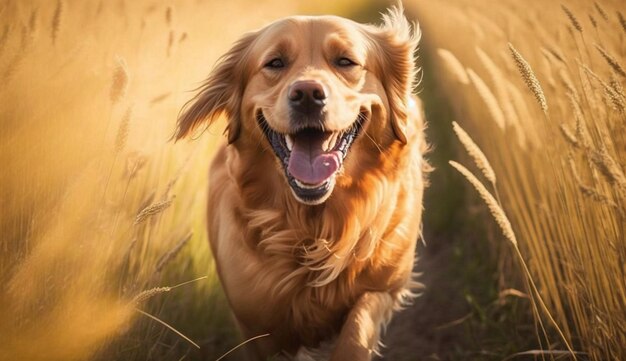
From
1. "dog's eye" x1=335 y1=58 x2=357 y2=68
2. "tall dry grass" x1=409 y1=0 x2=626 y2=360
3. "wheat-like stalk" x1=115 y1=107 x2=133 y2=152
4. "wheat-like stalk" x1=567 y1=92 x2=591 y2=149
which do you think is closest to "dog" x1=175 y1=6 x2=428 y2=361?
"dog's eye" x1=335 y1=58 x2=357 y2=68

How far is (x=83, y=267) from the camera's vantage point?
8.26 feet

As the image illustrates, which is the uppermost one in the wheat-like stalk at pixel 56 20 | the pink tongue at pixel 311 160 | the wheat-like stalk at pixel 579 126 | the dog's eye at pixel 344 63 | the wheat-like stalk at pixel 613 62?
the wheat-like stalk at pixel 613 62

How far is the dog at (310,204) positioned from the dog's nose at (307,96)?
143 mm

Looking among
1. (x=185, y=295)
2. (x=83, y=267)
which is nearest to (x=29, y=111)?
(x=83, y=267)

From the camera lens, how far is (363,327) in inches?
114

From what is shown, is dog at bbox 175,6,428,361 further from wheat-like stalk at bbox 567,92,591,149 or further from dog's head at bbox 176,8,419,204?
wheat-like stalk at bbox 567,92,591,149

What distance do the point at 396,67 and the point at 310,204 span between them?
936mm

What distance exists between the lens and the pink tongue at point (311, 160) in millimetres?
2830

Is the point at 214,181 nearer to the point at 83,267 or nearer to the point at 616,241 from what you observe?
the point at 83,267

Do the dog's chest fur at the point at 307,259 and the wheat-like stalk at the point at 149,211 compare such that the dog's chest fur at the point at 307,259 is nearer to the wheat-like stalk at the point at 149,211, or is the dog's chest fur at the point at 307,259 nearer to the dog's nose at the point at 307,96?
the dog's nose at the point at 307,96

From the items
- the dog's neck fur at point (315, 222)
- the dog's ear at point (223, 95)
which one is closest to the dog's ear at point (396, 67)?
the dog's neck fur at point (315, 222)

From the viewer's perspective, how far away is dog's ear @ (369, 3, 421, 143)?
3.24 metres

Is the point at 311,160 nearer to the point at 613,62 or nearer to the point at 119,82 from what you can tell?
the point at 119,82

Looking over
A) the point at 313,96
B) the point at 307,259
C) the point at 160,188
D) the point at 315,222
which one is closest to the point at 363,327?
the point at 307,259
